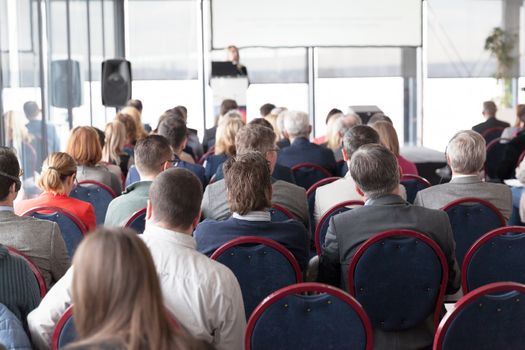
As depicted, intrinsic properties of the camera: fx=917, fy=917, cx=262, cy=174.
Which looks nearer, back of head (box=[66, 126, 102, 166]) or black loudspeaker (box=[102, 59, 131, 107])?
back of head (box=[66, 126, 102, 166])

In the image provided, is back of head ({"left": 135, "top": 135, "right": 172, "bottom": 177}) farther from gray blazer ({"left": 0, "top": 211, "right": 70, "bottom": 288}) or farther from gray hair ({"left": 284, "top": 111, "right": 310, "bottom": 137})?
gray hair ({"left": 284, "top": 111, "right": 310, "bottom": 137})

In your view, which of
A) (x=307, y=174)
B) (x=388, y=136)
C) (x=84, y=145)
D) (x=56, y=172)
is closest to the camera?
(x=56, y=172)

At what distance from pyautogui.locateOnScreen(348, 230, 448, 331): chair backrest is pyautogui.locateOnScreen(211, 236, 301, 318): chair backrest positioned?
0.94 feet

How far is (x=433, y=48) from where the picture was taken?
1587cm

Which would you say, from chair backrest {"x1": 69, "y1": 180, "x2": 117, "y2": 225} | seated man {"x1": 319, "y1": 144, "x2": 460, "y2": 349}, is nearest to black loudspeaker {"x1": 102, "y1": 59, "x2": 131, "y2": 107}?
chair backrest {"x1": 69, "y1": 180, "x2": 117, "y2": 225}

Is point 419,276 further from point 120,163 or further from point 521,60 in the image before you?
point 521,60

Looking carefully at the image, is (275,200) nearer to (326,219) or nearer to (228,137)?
(326,219)

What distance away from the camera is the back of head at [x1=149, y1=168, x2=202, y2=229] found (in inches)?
127

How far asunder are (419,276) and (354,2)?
11484 millimetres

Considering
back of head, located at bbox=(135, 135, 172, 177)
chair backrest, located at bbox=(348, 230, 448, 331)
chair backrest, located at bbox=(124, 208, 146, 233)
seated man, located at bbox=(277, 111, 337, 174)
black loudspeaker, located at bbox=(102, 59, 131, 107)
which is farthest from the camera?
black loudspeaker, located at bbox=(102, 59, 131, 107)

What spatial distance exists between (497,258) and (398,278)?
1.89 ft

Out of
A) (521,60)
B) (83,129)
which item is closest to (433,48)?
(521,60)

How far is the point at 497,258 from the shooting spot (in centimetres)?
420

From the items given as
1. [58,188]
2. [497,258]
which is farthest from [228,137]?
[497,258]
